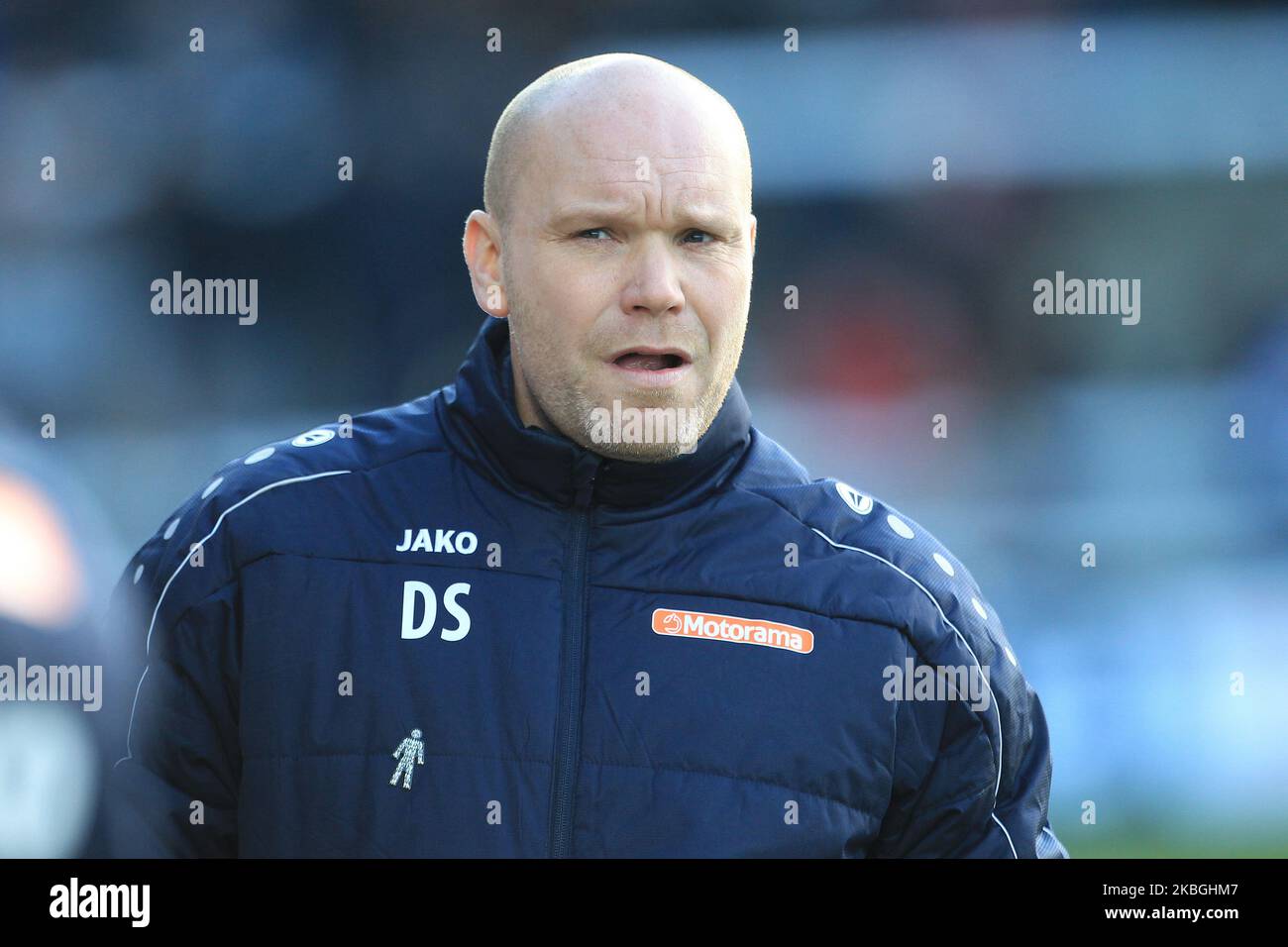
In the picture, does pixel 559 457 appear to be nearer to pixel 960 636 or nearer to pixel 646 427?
pixel 646 427

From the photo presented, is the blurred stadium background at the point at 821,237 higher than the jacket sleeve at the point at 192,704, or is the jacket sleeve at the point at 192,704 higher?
the blurred stadium background at the point at 821,237

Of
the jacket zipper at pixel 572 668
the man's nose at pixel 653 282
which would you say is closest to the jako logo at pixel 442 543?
the jacket zipper at pixel 572 668

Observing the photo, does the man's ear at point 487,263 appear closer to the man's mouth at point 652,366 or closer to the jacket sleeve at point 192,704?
the man's mouth at point 652,366

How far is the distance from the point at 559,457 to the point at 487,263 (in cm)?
37

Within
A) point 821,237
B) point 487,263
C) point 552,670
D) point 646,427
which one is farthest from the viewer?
point 821,237

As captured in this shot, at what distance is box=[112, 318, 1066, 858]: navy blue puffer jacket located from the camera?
6.24ft

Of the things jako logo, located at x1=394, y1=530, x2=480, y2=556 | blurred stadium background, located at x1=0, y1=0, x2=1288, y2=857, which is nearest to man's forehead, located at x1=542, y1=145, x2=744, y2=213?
jako logo, located at x1=394, y1=530, x2=480, y2=556

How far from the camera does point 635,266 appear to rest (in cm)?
206

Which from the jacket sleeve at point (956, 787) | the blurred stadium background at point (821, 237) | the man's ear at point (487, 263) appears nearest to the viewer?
the jacket sleeve at point (956, 787)

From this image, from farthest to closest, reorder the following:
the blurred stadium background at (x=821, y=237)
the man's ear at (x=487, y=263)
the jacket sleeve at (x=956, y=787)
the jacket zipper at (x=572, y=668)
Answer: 1. the blurred stadium background at (x=821, y=237)
2. the man's ear at (x=487, y=263)
3. the jacket sleeve at (x=956, y=787)
4. the jacket zipper at (x=572, y=668)

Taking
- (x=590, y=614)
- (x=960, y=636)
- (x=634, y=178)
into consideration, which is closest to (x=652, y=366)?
(x=634, y=178)

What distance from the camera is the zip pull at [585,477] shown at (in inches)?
79.7

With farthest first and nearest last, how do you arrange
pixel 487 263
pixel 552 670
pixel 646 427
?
1. pixel 487 263
2. pixel 646 427
3. pixel 552 670

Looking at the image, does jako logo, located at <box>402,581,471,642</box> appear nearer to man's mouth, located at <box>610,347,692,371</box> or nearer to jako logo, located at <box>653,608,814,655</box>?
jako logo, located at <box>653,608,814,655</box>
